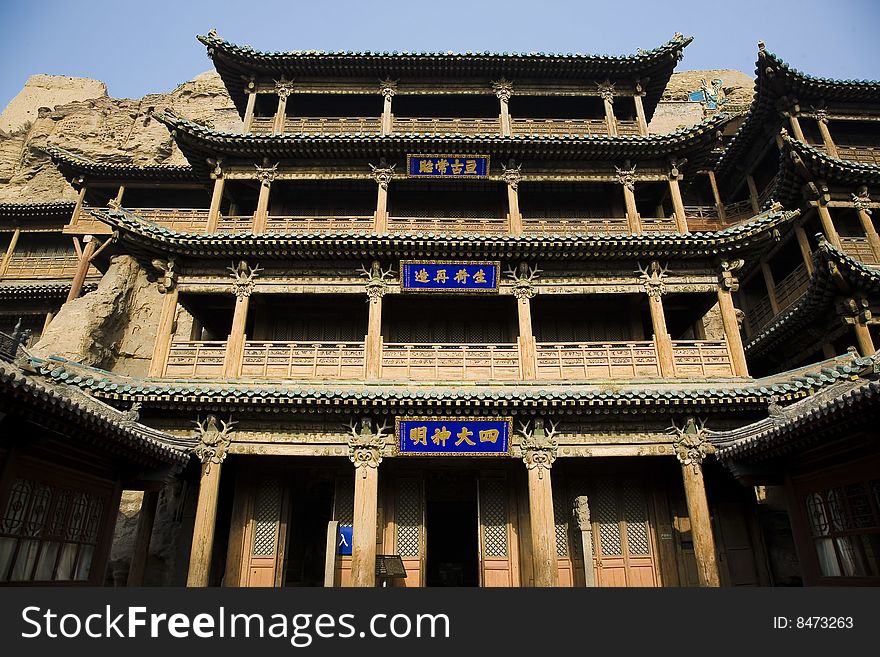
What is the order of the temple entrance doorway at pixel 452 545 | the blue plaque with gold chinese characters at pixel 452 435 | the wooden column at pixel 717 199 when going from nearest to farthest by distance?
the blue plaque with gold chinese characters at pixel 452 435 → the temple entrance doorway at pixel 452 545 → the wooden column at pixel 717 199

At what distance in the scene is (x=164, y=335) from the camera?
13.5 m

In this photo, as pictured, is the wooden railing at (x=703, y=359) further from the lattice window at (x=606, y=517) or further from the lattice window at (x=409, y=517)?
the lattice window at (x=409, y=517)

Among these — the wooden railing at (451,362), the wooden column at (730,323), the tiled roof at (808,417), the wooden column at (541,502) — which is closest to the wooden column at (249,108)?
the wooden railing at (451,362)

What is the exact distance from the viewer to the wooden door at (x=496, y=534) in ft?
42.5

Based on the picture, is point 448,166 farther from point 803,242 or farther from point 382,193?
point 803,242

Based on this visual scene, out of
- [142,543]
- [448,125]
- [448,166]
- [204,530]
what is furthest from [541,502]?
[448,125]

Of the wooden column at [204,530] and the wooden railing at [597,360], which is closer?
the wooden column at [204,530]

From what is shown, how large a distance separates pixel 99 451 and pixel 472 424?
731cm

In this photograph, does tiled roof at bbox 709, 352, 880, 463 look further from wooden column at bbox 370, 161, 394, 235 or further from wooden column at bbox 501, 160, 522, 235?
wooden column at bbox 370, 161, 394, 235

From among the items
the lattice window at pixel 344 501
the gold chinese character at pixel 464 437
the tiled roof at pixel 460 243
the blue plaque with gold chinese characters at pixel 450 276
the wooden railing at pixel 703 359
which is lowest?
the lattice window at pixel 344 501

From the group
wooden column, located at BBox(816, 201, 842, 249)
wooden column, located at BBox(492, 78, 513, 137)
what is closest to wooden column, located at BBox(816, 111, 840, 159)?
wooden column, located at BBox(816, 201, 842, 249)

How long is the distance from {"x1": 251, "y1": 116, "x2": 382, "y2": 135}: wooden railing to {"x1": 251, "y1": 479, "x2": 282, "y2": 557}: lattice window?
36.5 ft

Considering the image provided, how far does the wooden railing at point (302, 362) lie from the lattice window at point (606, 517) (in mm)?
6828

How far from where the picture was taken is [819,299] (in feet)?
47.7
